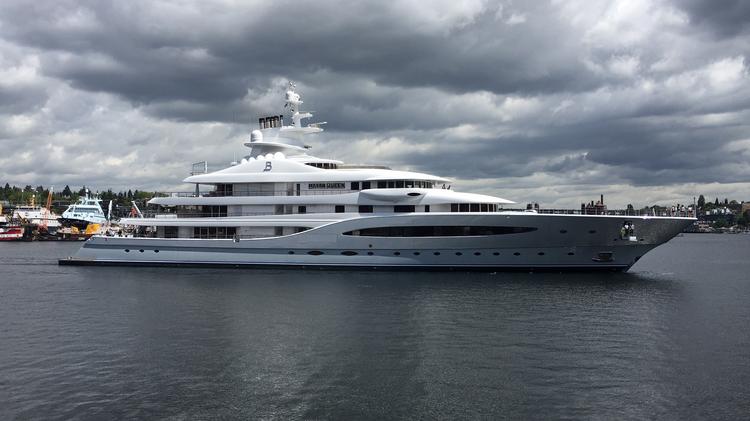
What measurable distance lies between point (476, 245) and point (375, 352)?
60.7ft

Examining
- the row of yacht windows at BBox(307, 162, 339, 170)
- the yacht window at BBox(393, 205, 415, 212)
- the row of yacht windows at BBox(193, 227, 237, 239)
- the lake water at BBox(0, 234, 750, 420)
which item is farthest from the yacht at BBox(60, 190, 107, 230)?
the yacht window at BBox(393, 205, 415, 212)

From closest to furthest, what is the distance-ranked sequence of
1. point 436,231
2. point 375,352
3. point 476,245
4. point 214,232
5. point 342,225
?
point 375,352 → point 476,245 → point 436,231 → point 342,225 → point 214,232

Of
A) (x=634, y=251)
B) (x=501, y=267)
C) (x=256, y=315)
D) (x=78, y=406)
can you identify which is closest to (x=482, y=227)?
(x=501, y=267)

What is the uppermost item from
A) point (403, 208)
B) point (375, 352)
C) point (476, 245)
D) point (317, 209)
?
point (317, 209)

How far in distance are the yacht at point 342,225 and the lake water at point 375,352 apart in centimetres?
427

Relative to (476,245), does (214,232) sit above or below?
above

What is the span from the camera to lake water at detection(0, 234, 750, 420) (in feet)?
46.5

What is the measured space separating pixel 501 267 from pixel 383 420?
2388cm

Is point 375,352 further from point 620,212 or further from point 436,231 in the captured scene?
point 620,212

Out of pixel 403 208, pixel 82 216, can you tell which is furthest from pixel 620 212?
pixel 82 216

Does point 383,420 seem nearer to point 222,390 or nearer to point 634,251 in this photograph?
point 222,390

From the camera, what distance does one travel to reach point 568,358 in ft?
58.2

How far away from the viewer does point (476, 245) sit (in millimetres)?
35562

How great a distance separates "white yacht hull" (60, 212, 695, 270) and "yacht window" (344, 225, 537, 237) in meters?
0.22
